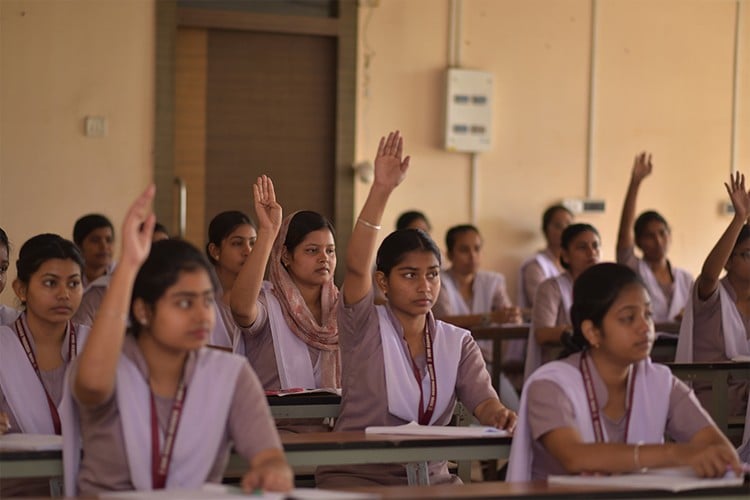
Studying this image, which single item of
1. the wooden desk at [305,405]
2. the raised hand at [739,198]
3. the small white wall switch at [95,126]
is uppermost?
the small white wall switch at [95,126]

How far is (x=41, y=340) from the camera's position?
128 inches

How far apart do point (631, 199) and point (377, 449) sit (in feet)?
11.9

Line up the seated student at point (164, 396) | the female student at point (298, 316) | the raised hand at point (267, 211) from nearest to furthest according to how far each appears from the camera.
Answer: the seated student at point (164, 396) → the raised hand at point (267, 211) → the female student at point (298, 316)

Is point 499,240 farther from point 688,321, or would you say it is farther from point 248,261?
point 248,261

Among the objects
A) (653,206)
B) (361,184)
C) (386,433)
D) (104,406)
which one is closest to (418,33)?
(361,184)

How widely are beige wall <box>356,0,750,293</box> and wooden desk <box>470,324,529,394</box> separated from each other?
1.62m

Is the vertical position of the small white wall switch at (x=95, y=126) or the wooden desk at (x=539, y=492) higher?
the small white wall switch at (x=95, y=126)

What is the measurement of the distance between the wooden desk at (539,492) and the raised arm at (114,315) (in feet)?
2.02

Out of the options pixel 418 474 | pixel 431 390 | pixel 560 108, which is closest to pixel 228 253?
pixel 431 390

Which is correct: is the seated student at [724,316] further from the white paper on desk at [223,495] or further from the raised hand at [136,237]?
the raised hand at [136,237]

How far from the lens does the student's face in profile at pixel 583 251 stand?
5840 millimetres

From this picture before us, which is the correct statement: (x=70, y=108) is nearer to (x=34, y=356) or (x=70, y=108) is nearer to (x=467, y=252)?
(x=467, y=252)

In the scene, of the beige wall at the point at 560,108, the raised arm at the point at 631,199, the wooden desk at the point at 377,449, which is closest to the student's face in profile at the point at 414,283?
the wooden desk at the point at 377,449

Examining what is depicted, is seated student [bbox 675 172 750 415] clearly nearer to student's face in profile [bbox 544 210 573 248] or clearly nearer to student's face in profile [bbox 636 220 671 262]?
student's face in profile [bbox 636 220 671 262]
